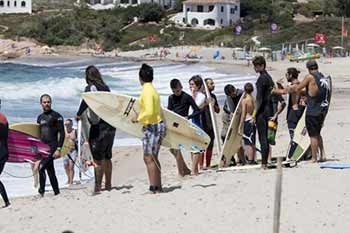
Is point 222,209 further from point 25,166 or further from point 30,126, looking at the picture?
point 25,166

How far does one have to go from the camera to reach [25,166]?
13516 mm

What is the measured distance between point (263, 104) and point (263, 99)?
0.06 m

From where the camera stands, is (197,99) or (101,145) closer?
(101,145)

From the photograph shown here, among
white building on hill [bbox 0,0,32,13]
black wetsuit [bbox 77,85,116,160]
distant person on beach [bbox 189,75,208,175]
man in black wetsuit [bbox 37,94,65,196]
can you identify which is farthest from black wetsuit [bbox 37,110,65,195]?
white building on hill [bbox 0,0,32,13]

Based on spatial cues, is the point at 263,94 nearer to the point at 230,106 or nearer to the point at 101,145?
the point at 230,106

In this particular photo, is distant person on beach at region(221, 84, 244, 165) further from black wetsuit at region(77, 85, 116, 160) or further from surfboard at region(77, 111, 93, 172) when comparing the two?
black wetsuit at region(77, 85, 116, 160)

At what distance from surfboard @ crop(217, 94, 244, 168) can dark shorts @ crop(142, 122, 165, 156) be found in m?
1.89

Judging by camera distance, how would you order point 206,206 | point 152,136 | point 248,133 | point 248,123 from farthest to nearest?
point 248,133 → point 248,123 → point 152,136 → point 206,206

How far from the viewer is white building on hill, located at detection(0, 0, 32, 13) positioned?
98.7m

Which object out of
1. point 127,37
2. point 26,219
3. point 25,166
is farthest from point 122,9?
point 26,219

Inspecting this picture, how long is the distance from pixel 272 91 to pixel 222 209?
7.36 feet

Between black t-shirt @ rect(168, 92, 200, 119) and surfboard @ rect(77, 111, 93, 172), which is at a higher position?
black t-shirt @ rect(168, 92, 200, 119)

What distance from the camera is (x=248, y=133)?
10.6 meters

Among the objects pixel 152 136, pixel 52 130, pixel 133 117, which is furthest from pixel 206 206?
pixel 52 130
